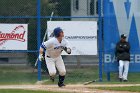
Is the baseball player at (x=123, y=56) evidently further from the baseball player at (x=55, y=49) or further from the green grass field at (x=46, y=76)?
the baseball player at (x=55, y=49)

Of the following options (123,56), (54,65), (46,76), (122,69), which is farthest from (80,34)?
(54,65)

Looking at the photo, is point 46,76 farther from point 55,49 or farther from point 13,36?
point 55,49

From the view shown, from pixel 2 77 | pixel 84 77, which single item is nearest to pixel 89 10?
pixel 84 77

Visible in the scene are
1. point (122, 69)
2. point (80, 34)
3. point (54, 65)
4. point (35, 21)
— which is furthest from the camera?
point (35, 21)

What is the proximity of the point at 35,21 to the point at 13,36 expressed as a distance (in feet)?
4.23

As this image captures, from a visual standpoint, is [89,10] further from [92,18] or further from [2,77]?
[2,77]

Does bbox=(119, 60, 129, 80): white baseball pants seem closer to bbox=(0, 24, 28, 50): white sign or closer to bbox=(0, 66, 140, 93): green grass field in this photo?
bbox=(0, 66, 140, 93): green grass field

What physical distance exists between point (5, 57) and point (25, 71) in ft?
3.29

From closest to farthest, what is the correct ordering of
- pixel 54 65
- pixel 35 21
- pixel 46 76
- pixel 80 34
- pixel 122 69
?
1. pixel 54 65
2. pixel 122 69
3. pixel 80 34
4. pixel 35 21
5. pixel 46 76

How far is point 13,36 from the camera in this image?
19141 mm

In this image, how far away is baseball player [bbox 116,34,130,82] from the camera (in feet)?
62.0

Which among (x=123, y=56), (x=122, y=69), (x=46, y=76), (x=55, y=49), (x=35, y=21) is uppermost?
(x=35, y=21)

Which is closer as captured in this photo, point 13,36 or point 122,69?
point 122,69

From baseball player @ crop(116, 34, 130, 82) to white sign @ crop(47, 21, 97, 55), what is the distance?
92 centimetres
